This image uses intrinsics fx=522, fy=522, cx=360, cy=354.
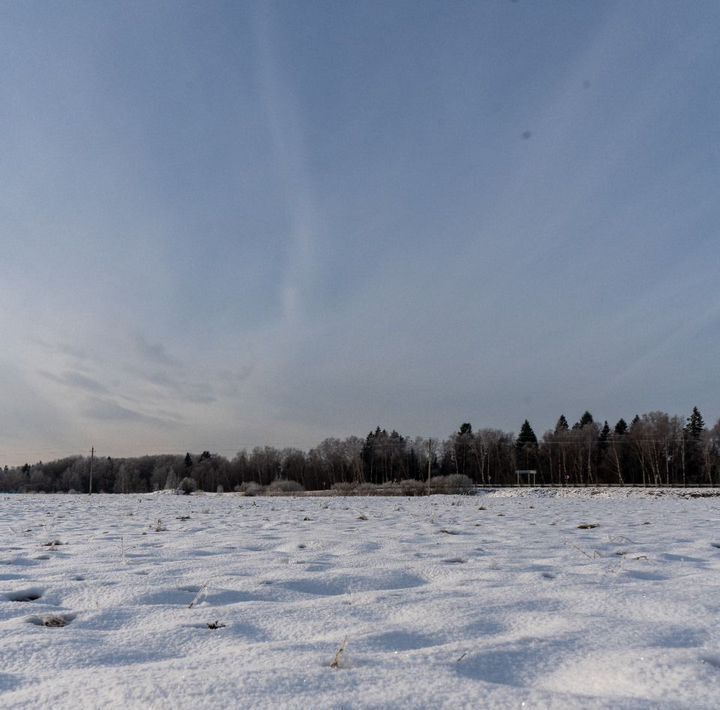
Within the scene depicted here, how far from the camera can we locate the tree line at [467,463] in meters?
63.7

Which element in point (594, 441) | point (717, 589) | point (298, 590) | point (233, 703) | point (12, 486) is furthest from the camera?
point (12, 486)

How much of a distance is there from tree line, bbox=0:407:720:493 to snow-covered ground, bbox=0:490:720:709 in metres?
50.9

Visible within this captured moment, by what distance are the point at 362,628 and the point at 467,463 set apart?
3143 inches

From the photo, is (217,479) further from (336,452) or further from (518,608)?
(518,608)

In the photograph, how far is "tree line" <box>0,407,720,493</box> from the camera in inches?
2507

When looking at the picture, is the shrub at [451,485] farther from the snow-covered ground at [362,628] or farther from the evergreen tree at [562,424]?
the evergreen tree at [562,424]

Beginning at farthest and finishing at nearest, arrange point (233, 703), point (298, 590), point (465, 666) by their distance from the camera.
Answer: point (298, 590) → point (465, 666) → point (233, 703)

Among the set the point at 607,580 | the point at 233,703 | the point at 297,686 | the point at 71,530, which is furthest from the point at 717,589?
the point at 71,530

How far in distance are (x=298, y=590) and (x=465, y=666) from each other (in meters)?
1.76

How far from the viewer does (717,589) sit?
321cm

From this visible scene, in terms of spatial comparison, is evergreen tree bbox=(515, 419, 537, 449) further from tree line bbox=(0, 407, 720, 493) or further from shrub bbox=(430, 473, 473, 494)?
shrub bbox=(430, 473, 473, 494)

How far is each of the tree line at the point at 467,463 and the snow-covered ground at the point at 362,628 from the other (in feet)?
A: 167

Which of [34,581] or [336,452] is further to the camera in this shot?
[336,452]

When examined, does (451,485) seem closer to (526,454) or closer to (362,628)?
(362,628)
